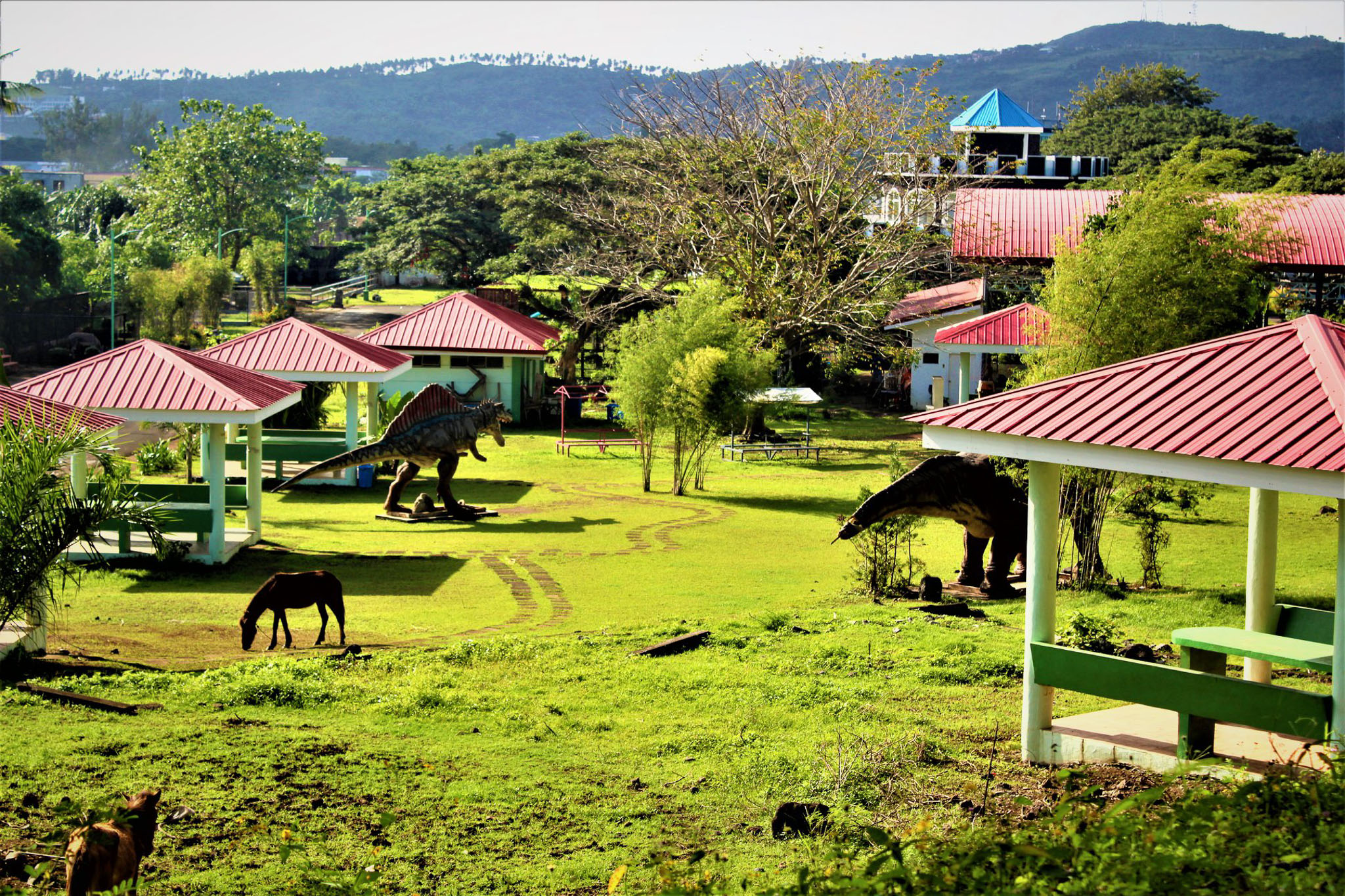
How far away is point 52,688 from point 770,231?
1105 inches

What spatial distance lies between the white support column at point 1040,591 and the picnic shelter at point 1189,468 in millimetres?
11

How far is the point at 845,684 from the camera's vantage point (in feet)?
37.6

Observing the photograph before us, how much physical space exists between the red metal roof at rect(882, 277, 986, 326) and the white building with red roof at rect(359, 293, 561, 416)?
10.8 metres

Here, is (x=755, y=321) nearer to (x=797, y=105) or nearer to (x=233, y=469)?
(x=797, y=105)

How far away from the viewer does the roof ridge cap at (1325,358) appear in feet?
27.5

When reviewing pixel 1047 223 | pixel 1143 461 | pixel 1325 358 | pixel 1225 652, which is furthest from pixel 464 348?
pixel 1325 358

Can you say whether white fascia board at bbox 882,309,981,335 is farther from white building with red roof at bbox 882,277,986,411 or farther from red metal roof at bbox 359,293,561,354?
red metal roof at bbox 359,293,561,354

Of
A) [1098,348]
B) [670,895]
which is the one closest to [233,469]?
[1098,348]

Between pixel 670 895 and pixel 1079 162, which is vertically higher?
pixel 1079 162

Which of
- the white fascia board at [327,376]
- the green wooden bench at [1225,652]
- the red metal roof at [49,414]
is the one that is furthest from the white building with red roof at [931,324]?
the green wooden bench at [1225,652]

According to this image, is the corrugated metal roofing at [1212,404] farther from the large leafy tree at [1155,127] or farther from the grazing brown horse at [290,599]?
the large leafy tree at [1155,127]

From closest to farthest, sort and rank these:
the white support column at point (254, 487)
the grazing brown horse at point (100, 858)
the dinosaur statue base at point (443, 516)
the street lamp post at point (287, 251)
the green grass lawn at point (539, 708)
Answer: the grazing brown horse at point (100, 858) → the green grass lawn at point (539, 708) → the white support column at point (254, 487) → the dinosaur statue base at point (443, 516) → the street lamp post at point (287, 251)

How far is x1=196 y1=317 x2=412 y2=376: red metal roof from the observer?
24.9 m

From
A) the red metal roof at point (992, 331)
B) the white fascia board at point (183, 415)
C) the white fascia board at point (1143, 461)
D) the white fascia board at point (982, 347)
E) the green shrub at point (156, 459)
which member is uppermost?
the red metal roof at point (992, 331)
